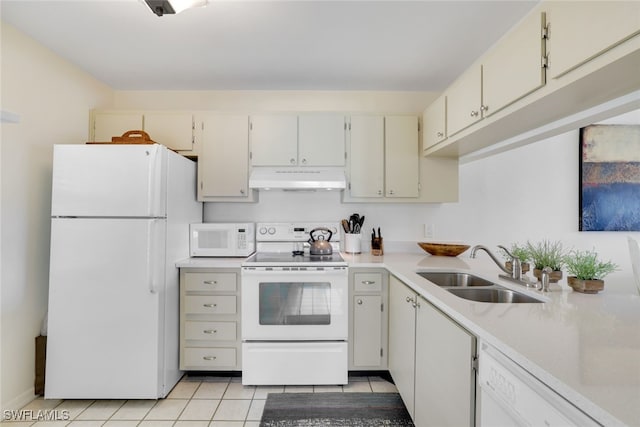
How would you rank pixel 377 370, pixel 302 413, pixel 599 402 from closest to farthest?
pixel 599 402 < pixel 302 413 < pixel 377 370

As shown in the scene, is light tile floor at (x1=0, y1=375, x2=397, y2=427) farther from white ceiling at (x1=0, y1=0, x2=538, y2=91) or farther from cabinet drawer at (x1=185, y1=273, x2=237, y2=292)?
white ceiling at (x1=0, y1=0, x2=538, y2=91)

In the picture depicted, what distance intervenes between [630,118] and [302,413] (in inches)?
134

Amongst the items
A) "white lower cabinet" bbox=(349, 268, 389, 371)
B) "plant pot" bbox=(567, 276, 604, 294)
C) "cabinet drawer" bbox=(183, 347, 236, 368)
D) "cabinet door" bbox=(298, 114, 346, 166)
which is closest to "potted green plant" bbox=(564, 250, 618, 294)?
"plant pot" bbox=(567, 276, 604, 294)

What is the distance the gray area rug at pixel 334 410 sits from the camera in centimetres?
190

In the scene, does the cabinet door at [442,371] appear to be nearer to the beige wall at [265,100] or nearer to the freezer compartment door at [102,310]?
the freezer compartment door at [102,310]

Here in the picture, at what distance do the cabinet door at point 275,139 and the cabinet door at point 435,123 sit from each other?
1.11 meters

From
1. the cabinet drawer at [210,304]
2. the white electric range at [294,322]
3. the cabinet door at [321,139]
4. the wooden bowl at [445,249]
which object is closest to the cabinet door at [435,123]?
the cabinet door at [321,139]

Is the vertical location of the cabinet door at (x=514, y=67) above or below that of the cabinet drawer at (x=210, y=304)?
above

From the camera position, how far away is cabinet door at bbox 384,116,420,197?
275cm

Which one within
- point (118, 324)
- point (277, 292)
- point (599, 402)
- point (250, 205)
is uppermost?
point (250, 205)

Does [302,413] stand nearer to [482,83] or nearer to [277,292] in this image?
[277,292]

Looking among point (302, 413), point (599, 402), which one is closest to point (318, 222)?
point (302, 413)

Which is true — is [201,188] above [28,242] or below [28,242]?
above

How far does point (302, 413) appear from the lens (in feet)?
6.49
